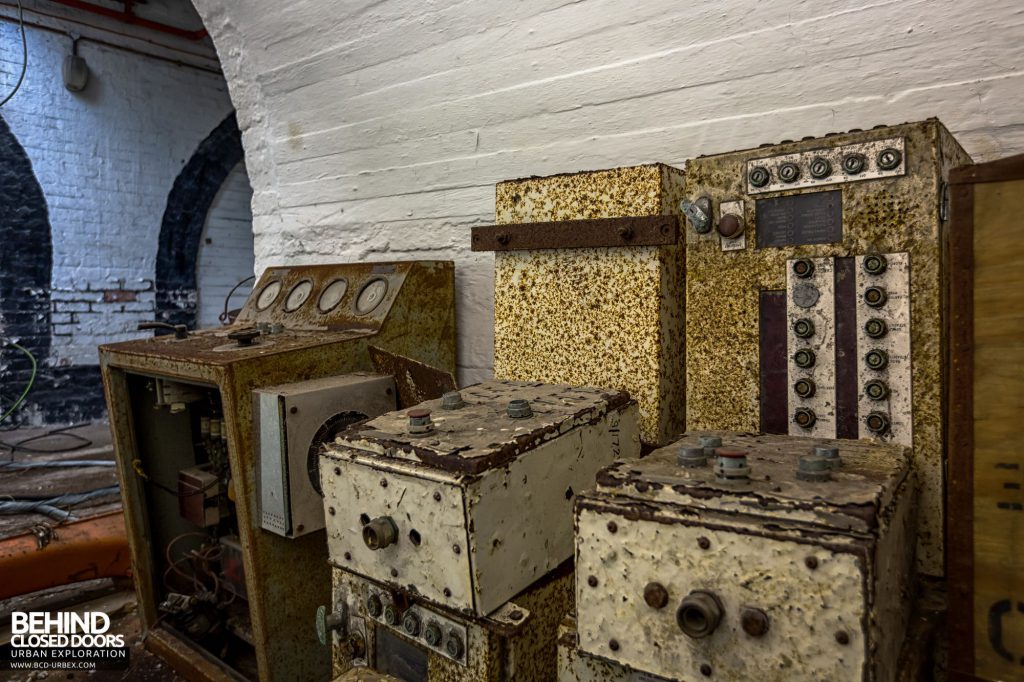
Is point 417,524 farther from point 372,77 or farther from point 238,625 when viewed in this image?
point 372,77

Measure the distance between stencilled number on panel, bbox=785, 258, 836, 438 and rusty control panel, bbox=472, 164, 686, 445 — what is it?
27 cm

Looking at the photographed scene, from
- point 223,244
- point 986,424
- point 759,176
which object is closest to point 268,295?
point 759,176

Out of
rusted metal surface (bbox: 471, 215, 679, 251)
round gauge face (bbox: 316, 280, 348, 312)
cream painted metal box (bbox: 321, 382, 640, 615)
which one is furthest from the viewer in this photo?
round gauge face (bbox: 316, 280, 348, 312)

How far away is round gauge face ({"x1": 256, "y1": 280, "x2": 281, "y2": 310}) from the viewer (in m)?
2.27

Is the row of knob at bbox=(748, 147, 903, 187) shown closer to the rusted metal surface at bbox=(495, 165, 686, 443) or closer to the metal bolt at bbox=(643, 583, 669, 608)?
the rusted metal surface at bbox=(495, 165, 686, 443)

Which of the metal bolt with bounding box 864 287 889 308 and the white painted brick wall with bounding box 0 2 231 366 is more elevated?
the white painted brick wall with bounding box 0 2 231 366

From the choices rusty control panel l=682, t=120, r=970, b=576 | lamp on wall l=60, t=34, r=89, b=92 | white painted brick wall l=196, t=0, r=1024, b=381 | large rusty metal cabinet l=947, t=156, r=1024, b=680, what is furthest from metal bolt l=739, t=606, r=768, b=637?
lamp on wall l=60, t=34, r=89, b=92

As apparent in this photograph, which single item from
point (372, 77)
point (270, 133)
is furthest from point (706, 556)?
point (270, 133)

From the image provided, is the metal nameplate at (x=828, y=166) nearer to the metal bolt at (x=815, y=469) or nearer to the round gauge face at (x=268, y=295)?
the metal bolt at (x=815, y=469)

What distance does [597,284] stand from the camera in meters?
1.46

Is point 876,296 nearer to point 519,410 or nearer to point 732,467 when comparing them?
point 732,467

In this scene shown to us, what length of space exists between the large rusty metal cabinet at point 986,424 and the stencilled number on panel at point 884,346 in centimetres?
20

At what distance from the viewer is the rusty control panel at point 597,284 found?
138 centimetres

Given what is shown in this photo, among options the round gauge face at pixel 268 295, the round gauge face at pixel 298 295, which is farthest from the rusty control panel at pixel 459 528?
the round gauge face at pixel 268 295
